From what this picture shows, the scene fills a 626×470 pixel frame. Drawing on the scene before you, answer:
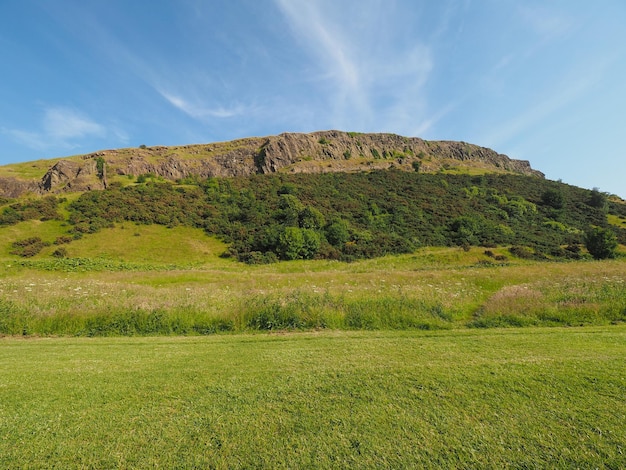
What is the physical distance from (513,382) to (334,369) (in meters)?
3.19

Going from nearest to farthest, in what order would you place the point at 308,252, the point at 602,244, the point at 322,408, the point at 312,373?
the point at 322,408 < the point at 312,373 < the point at 308,252 < the point at 602,244

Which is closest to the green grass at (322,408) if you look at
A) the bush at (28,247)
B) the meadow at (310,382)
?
the meadow at (310,382)

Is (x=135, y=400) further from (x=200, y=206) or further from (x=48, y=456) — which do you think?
(x=200, y=206)

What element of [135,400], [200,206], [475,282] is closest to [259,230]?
[200,206]

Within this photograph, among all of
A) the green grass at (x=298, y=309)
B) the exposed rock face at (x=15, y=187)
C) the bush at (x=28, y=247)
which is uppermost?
the exposed rock face at (x=15, y=187)

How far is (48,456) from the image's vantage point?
340 centimetres

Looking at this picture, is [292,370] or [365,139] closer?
[292,370]

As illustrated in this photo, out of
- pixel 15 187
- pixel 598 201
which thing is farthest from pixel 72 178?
pixel 598 201

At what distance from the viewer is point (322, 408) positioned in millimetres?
4398

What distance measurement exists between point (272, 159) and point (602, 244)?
285 feet

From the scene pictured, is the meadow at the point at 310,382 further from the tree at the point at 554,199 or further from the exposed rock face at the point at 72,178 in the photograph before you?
the tree at the point at 554,199

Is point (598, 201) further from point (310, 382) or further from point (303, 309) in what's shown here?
point (310, 382)

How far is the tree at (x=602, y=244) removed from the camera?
41312mm

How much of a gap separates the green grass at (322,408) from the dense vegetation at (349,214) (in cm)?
3280
